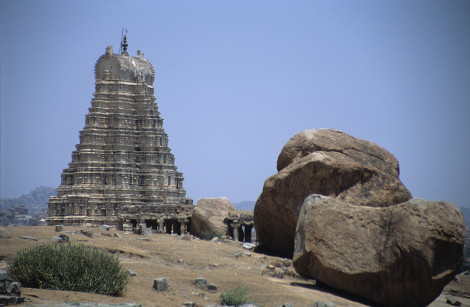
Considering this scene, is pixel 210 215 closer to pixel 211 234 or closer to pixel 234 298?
pixel 211 234

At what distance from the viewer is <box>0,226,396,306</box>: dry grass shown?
14.5 m

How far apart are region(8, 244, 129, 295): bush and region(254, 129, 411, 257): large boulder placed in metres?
7.24

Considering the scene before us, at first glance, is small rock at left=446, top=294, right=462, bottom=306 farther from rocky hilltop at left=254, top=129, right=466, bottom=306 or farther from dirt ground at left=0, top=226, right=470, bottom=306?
rocky hilltop at left=254, top=129, right=466, bottom=306

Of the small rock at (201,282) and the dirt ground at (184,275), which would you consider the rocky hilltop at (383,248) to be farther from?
the small rock at (201,282)

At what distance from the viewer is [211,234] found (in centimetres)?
3058

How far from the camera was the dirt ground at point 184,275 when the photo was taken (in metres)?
14.5

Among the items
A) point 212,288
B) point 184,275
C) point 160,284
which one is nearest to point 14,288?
point 160,284

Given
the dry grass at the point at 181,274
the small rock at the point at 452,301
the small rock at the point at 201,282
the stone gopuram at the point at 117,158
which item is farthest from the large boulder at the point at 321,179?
the stone gopuram at the point at 117,158

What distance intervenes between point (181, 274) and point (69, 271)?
3.02 metres

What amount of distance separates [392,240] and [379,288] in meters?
1.07

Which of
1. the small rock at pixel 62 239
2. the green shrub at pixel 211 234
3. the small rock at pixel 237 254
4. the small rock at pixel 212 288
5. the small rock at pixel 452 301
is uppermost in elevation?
the green shrub at pixel 211 234

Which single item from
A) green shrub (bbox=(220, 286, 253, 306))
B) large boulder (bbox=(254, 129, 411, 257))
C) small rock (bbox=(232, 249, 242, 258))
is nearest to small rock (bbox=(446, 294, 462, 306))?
large boulder (bbox=(254, 129, 411, 257))

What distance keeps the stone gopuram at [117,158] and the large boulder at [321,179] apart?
3352 centimetres

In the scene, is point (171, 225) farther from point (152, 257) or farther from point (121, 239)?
point (152, 257)
